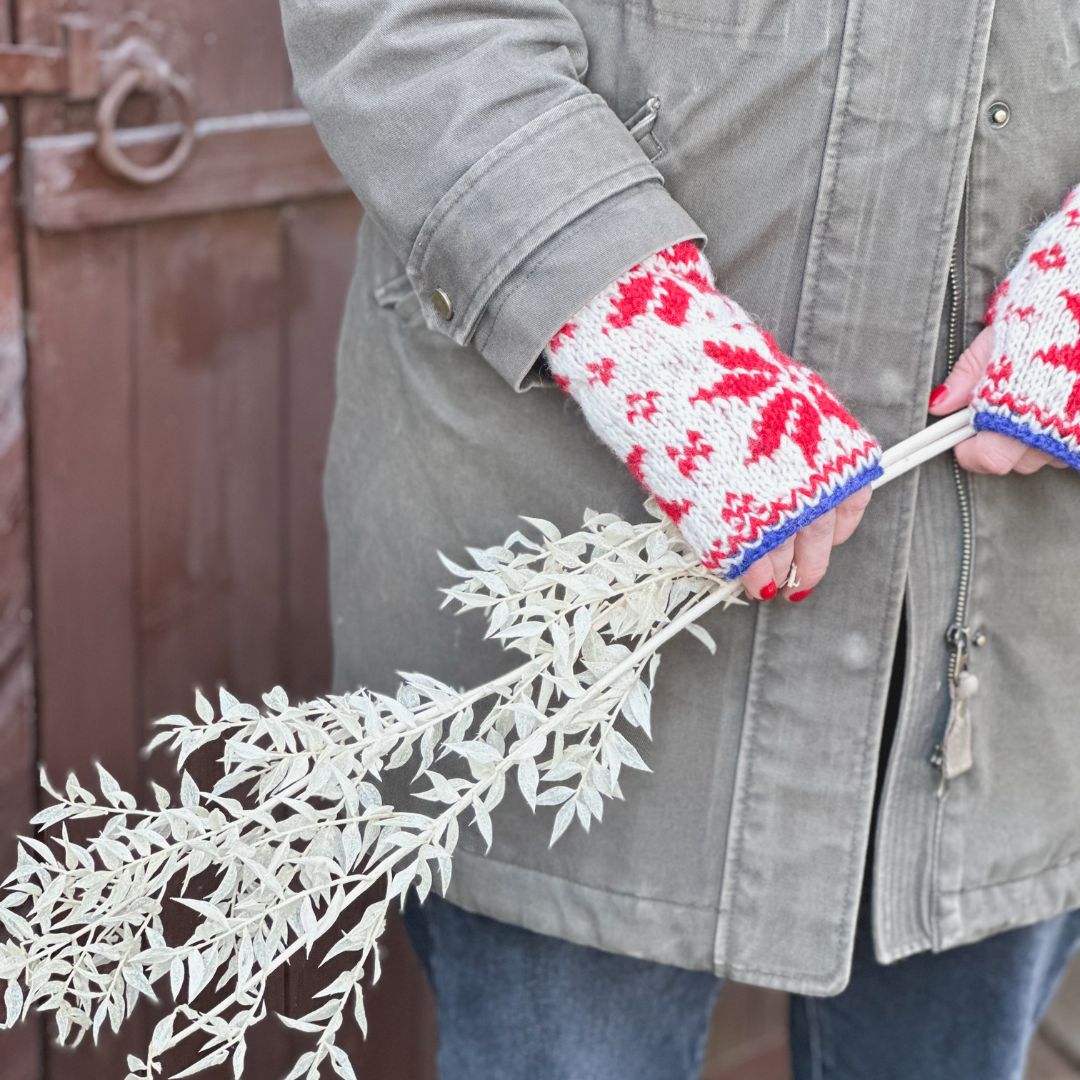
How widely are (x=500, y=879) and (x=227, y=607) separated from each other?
696mm

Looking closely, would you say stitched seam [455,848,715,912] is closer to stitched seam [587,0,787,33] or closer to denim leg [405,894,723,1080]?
denim leg [405,894,723,1080]

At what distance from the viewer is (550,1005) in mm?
1096

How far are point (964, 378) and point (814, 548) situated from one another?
0.56 feet

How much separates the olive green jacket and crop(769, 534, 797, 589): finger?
9cm

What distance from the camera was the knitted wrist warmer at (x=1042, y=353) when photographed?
0.88m

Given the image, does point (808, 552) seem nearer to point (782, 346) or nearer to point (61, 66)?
point (782, 346)

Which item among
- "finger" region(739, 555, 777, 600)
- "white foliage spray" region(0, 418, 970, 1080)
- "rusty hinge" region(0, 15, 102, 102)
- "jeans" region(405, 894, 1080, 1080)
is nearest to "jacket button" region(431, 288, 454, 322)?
"white foliage spray" region(0, 418, 970, 1080)

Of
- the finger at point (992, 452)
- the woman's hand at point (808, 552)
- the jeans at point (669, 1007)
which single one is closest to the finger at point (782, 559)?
the woman's hand at point (808, 552)

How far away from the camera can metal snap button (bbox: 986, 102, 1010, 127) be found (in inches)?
36.3

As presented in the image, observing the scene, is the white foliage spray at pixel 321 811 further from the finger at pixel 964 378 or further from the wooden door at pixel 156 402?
the wooden door at pixel 156 402

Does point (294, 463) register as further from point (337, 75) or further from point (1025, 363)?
point (1025, 363)

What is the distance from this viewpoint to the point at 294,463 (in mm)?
1657

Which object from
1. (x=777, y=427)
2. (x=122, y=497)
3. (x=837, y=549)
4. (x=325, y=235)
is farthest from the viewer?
(x=325, y=235)

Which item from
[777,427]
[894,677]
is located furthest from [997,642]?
[777,427]
